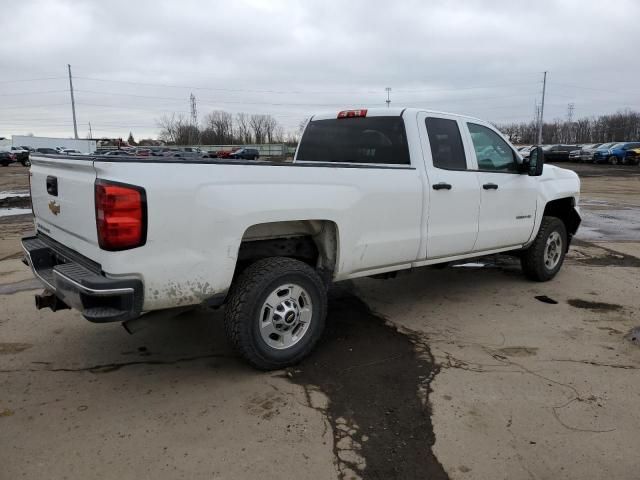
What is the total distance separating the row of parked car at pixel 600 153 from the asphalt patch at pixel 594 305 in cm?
3095

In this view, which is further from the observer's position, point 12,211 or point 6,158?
point 6,158

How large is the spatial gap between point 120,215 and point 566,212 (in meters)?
5.68

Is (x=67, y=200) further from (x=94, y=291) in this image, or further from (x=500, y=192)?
(x=500, y=192)

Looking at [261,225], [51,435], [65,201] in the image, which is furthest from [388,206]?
[51,435]

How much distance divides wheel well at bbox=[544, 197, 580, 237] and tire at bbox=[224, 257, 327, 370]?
392 centimetres

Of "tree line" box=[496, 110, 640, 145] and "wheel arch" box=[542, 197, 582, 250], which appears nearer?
"wheel arch" box=[542, 197, 582, 250]

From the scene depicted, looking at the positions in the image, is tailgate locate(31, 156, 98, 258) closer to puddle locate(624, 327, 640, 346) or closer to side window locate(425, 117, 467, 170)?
side window locate(425, 117, 467, 170)

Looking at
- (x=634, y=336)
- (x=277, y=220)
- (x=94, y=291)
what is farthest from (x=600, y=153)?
(x=94, y=291)

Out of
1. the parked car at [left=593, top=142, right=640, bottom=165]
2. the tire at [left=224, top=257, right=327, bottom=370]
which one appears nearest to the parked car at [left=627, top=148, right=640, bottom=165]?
the parked car at [left=593, top=142, right=640, bottom=165]

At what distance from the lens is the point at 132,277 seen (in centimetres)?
305

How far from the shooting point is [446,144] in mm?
4957

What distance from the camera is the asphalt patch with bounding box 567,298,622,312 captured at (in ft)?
17.5

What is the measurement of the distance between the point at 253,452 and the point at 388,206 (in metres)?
2.18

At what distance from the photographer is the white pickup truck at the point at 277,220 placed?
3.05 meters
